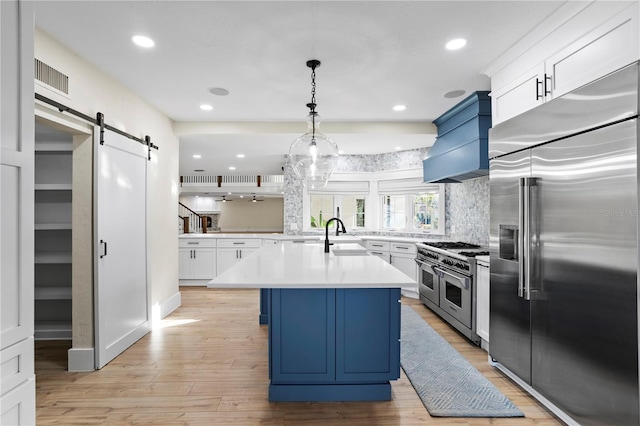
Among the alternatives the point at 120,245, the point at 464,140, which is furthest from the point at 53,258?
the point at 464,140

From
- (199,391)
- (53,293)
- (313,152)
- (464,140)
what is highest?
(464,140)

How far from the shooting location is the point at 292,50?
8.84ft

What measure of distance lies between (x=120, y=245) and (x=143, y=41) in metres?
1.87

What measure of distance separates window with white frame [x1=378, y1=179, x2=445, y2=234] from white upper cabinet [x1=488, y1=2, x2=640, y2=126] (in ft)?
10.1

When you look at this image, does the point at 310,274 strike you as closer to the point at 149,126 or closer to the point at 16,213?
the point at 16,213

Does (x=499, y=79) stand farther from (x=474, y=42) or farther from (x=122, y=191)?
(x=122, y=191)

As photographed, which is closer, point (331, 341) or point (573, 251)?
point (573, 251)

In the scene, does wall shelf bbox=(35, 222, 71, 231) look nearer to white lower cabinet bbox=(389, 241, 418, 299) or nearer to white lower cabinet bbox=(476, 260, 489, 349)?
white lower cabinet bbox=(476, 260, 489, 349)

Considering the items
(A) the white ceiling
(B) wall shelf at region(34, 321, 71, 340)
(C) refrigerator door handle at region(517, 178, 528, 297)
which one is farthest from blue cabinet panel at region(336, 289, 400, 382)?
(B) wall shelf at region(34, 321, 71, 340)

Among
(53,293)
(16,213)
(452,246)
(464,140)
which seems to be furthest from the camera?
(452,246)

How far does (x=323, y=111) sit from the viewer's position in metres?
4.22

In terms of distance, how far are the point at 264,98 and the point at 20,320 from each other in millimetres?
3119

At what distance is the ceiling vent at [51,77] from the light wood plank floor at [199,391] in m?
2.29

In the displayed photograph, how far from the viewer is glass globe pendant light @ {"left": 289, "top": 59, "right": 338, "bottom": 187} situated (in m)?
3.06
